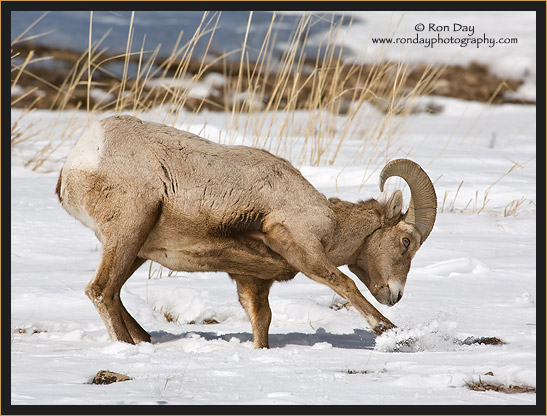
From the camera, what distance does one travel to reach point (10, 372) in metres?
3.99

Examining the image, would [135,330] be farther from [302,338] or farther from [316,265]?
[316,265]

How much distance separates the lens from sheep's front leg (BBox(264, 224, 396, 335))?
5195 millimetres

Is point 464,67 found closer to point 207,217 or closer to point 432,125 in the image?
point 432,125

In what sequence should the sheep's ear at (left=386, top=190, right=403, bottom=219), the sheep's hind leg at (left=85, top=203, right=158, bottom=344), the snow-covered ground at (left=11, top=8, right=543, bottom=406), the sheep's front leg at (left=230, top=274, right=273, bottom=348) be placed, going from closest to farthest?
1. the snow-covered ground at (left=11, top=8, right=543, bottom=406)
2. the sheep's hind leg at (left=85, top=203, right=158, bottom=344)
3. the sheep's front leg at (left=230, top=274, right=273, bottom=348)
4. the sheep's ear at (left=386, top=190, right=403, bottom=219)

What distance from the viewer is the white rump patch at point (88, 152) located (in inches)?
203

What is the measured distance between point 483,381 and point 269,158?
2.25 metres

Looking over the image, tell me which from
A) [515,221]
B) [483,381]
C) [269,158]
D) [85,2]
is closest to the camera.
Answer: [483,381]

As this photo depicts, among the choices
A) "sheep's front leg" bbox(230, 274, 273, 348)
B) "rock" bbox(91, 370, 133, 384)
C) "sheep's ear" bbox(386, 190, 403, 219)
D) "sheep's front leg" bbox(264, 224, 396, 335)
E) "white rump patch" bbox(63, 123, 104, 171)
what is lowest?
"sheep's front leg" bbox(230, 274, 273, 348)

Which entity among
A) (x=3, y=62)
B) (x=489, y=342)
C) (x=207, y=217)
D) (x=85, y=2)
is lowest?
(x=489, y=342)

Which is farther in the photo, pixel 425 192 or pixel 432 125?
pixel 432 125

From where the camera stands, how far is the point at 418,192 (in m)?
5.71

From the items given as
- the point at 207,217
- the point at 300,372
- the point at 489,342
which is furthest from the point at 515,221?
the point at 300,372

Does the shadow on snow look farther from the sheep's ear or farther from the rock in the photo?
the rock

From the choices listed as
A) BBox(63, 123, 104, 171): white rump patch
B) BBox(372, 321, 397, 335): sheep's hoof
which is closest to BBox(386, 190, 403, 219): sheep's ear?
BBox(372, 321, 397, 335): sheep's hoof
